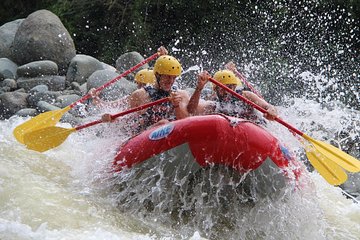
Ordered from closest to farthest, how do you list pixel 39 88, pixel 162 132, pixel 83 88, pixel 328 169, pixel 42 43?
pixel 162 132, pixel 328 169, pixel 39 88, pixel 83 88, pixel 42 43

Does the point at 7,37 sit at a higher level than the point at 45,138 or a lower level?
lower

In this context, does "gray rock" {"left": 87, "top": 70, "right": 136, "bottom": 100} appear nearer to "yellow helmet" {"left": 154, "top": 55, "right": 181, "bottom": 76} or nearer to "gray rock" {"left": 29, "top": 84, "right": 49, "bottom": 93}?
"gray rock" {"left": 29, "top": 84, "right": 49, "bottom": 93}

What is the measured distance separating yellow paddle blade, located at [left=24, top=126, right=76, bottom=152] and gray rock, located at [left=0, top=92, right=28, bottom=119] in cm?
346

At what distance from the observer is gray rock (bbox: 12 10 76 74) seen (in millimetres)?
10352

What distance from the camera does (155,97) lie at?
560 cm

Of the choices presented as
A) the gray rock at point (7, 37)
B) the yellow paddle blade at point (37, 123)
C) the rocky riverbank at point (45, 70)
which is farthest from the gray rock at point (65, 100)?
the yellow paddle blade at point (37, 123)

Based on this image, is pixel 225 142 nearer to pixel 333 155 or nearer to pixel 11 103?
pixel 333 155

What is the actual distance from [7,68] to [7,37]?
1204 millimetres

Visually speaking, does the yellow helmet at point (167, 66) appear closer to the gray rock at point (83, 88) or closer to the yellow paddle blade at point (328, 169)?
the yellow paddle blade at point (328, 169)

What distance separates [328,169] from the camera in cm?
486

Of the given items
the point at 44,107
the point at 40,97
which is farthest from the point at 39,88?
the point at 44,107

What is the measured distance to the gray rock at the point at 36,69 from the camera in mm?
9883

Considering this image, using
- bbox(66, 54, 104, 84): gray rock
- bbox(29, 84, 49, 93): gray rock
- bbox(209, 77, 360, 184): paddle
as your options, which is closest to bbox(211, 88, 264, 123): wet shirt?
bbox(209, 77, 360, 184): paddle

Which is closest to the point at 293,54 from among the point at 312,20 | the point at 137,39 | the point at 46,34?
the point at 312,20
